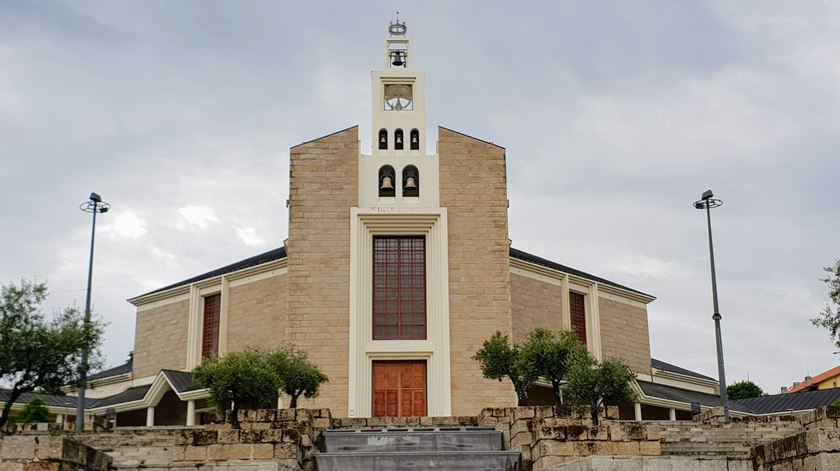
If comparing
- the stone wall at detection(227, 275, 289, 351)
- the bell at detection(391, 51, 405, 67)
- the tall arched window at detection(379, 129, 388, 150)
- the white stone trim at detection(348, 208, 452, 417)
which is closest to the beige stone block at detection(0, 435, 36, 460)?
the white stone trim at detection(348, 208, 452, 417)

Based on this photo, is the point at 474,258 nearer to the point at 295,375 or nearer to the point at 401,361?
the point at 401,361

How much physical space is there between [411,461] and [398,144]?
65.0ft

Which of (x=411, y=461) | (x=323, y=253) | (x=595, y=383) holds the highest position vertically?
(x=323, y=253)

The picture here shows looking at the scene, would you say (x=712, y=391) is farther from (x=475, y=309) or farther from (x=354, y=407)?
(x=354, y=407)

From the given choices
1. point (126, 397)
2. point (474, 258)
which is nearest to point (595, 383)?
point (474, 258)

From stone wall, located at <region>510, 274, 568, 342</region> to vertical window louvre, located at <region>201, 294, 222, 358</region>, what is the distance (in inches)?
500

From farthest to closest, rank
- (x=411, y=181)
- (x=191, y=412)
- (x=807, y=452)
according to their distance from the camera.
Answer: (x=191, y=412) < (x=411, y=181) < (x=807, y=452)

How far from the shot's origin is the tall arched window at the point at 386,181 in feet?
116

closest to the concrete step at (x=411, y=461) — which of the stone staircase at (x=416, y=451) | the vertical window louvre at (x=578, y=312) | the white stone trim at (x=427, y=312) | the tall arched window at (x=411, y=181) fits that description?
the stone staircase at (x=416, y=451)

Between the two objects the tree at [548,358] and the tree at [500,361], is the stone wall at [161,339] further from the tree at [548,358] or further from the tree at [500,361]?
the tree at [548,358]

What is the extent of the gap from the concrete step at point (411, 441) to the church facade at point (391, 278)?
10617 millimetres

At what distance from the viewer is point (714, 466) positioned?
14.4 metres

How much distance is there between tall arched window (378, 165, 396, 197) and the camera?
35384mm

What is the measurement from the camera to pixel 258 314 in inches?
1550
